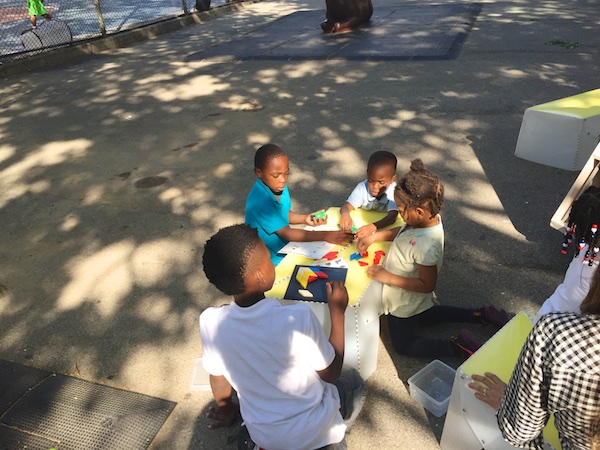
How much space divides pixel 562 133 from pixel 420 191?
3089mm

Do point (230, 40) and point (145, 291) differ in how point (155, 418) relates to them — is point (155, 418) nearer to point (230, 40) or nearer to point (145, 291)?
point (145, 291)

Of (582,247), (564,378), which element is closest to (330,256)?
(582,247)

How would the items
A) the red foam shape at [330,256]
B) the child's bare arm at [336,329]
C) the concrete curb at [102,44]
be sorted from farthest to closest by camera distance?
the concrete curb at [102,44] → the red foam shape at [330,256] → the child's bare arm at [336,329]

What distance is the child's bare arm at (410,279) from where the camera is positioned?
8.52 ft

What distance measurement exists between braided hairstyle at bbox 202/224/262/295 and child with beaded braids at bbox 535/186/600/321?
1.31 meters

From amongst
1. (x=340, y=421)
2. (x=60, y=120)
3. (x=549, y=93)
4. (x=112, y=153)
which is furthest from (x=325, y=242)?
(x=60, y=120)

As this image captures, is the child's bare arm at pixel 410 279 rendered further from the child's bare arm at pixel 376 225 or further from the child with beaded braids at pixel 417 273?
the child's bare arm at pixel 376 225

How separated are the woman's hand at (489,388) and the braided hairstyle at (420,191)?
2.92ft

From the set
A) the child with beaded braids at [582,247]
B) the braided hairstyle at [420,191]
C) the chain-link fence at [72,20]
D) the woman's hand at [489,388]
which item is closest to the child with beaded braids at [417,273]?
the braided hairstyle at [420,191]

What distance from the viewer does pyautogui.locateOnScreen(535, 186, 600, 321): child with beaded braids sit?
1.94 m

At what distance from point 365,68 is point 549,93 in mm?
3180

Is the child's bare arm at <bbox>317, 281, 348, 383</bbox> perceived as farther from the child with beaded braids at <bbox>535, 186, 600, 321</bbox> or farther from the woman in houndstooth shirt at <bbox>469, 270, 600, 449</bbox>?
the child with beaded braids at <bbox>535, 186, 600, 321</bbox>

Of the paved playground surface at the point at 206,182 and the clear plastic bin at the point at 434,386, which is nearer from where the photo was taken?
the clear plastic bin at the point at 434,386

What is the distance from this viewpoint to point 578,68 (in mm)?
7680
